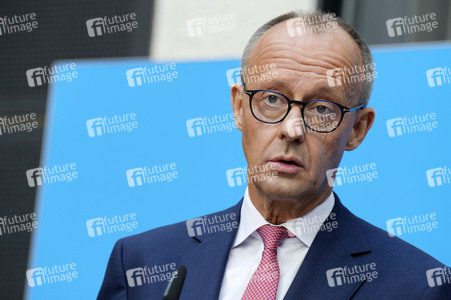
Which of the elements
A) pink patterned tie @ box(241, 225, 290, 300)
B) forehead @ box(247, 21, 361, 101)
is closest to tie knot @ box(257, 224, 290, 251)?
pink patterned tie @ box(241, 225, 290, 300)

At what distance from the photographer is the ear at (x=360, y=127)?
183 cm

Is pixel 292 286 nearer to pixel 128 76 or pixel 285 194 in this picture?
pixel 285 194

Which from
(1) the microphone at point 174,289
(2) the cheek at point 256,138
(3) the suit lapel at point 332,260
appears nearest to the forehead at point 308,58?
(2) the cheek at point 256,138

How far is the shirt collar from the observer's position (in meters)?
1.74

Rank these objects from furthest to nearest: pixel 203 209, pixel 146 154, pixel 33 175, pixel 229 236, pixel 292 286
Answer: pixel 33 175
pixel 146 154
pixel 203 209
pixel 229 236
pixel 292 286

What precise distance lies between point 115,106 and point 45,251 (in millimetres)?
649

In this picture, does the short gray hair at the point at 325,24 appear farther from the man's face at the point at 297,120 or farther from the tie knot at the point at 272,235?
the tie knot at the point at 272,235

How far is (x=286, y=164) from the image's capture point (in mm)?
1649

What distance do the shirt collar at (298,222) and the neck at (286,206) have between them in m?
0.01

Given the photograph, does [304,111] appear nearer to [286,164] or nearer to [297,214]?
[286,164]

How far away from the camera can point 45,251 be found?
258 cm

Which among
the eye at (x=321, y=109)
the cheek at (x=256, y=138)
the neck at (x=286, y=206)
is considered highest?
the eye at (x=321, y=109)

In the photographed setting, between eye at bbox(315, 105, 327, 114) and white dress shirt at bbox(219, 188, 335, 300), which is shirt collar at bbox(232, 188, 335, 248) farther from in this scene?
eye at bbox(315, 105, 327, 114)

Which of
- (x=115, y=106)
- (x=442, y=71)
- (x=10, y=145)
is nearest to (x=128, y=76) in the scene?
(x=115, y=106)
